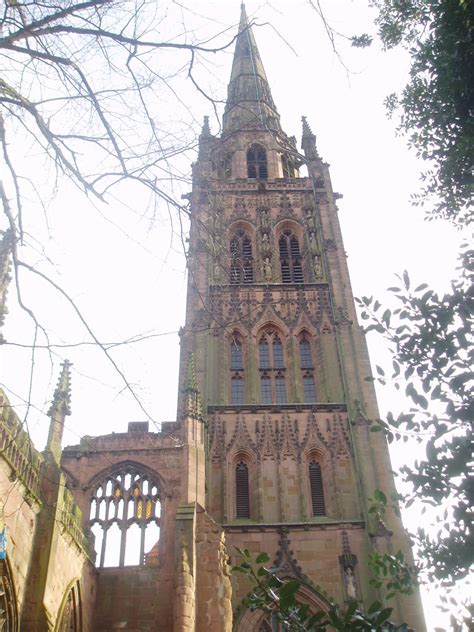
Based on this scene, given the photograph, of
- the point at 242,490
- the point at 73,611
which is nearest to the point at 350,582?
the point at 242,490

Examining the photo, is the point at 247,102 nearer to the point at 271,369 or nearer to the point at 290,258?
the point at 271,369

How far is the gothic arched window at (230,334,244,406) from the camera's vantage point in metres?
24.1

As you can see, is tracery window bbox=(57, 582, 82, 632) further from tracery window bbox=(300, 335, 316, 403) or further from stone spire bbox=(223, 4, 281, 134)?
tracery window bbox=(300, 335, 316, 403)

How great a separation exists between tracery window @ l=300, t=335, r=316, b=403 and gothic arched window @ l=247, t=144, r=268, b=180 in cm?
1251

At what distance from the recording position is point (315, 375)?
2467cm

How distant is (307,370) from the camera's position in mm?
24875

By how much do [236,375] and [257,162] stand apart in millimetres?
15522

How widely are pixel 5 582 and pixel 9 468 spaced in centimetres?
186

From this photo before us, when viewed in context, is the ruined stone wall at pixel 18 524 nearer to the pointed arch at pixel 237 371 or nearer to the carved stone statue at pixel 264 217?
the pointed arch at pixel 237 371

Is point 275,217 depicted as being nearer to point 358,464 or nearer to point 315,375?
point 315,375

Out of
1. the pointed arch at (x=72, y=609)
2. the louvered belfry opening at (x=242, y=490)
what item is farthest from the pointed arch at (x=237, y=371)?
the pointed arch at (x=72, y=609)

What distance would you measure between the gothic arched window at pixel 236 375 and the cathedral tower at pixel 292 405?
0.05 m

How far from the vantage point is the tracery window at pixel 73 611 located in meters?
13.9

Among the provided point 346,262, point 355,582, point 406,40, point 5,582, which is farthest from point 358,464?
point 406,40
